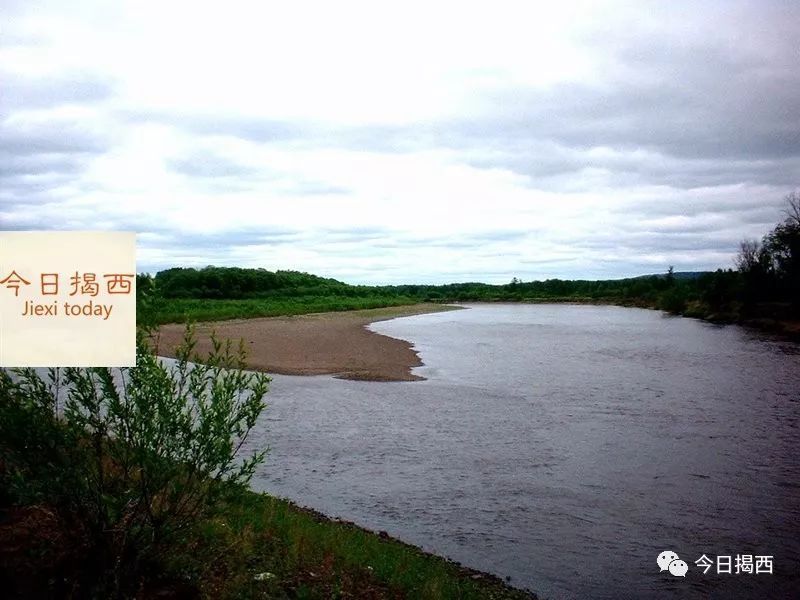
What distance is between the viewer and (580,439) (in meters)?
16.6

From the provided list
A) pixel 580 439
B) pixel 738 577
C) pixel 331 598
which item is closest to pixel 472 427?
pixel 580 439

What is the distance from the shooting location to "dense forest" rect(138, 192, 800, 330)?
5916cm

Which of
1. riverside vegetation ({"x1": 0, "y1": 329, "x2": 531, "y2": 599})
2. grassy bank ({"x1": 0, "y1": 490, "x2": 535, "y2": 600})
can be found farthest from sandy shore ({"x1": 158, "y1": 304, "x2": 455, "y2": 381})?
riverside vegetation ({"x1": 0, "y1": 329, "x2": 531, "y2": 599})

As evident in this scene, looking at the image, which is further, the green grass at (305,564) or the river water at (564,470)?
the river water at (564,470)

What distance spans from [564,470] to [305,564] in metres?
7.84

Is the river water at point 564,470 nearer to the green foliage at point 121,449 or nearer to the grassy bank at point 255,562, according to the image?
the grassy bank at point 255,562

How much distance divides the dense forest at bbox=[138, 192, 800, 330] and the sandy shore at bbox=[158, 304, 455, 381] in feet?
12.7

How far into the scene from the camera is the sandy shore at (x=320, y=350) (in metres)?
28.3

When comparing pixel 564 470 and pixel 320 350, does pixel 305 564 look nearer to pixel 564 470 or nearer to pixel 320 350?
pixel 564 470

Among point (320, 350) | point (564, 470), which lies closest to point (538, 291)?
point (320, 350)

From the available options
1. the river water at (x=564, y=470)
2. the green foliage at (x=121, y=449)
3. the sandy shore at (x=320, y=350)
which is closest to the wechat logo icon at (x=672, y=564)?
the river water at (x=564, y=470)

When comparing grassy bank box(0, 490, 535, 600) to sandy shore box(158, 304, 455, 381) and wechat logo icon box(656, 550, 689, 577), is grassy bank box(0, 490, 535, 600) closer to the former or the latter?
wechat logo icon box(656, 550, 689, 577)

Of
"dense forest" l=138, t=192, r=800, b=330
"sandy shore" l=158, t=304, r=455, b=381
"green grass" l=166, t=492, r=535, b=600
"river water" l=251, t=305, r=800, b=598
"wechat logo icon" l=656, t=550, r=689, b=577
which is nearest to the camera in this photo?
"green grass" l=166, t=492, r=535, b=600

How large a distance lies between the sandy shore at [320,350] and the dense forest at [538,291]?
12.7 ft
